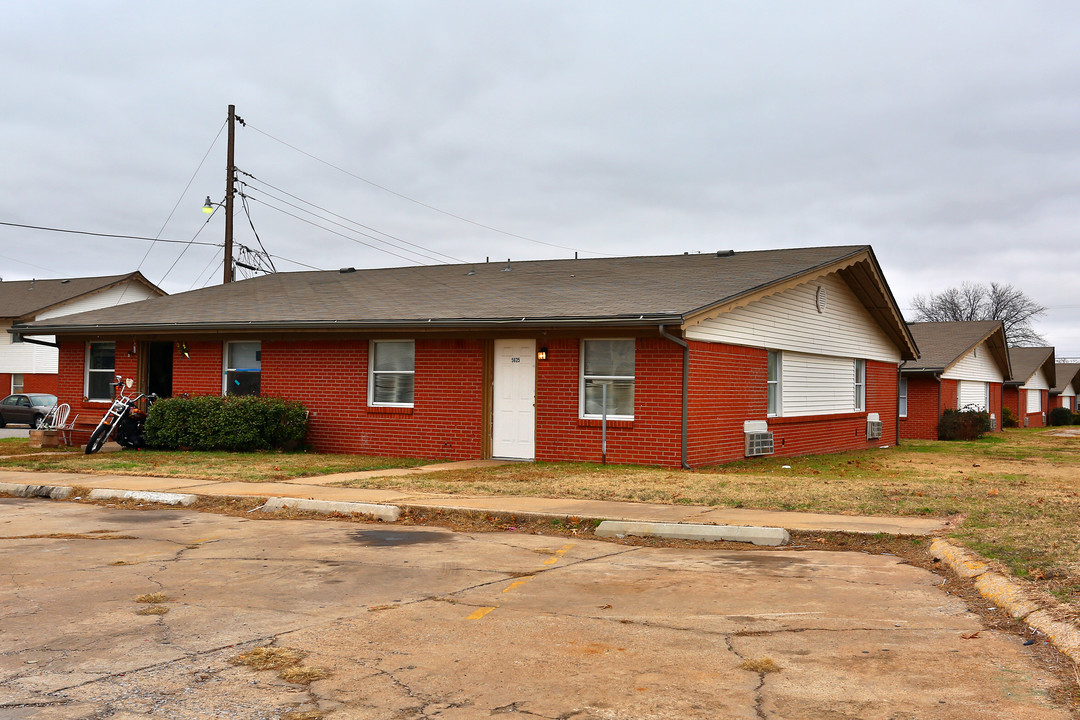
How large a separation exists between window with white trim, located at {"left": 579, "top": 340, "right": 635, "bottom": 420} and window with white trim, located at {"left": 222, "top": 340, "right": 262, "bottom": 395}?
7600 millimetres

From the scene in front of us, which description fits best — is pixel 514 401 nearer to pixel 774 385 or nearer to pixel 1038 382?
pixel 774 385

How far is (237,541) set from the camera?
908cm

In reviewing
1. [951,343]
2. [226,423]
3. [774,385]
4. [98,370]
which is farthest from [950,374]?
[98,370]

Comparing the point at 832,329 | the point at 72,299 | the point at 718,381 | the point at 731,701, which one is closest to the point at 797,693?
the point at 731,701

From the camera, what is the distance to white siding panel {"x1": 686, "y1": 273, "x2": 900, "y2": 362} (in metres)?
17.5

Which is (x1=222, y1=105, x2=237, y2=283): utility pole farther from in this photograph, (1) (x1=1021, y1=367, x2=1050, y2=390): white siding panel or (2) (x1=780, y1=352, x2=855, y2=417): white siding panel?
(1) (x1=1021, y1=367, x2=1050, y2=390): white siding panel

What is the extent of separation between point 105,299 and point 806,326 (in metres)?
37.4

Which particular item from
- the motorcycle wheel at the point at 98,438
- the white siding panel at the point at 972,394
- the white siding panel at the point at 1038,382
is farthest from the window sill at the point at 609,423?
the white siding panel at the point at 1038,382

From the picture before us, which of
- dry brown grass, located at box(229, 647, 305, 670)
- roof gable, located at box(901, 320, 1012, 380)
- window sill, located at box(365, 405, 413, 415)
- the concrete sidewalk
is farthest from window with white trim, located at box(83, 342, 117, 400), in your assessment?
roof gable, located at box(901, 320, 1012, 380)

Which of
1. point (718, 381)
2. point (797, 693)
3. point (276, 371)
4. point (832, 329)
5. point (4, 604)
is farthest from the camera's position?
point (832, 329)

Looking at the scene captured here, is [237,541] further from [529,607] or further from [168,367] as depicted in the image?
[168,367]

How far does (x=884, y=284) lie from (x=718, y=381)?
Result: 8533 millimetres

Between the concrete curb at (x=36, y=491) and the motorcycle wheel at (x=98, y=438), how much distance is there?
17.9 feet

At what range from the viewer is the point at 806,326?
20969 millimetres
